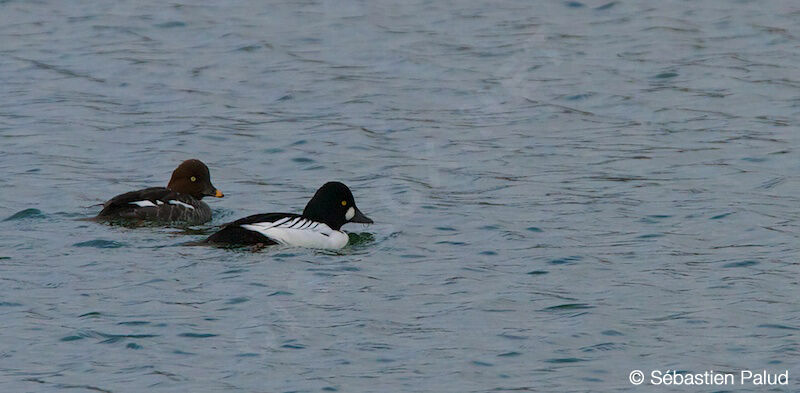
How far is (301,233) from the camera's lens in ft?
49.9

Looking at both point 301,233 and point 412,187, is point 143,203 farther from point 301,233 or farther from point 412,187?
point 412,187

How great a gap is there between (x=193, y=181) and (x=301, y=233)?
7.37 feet

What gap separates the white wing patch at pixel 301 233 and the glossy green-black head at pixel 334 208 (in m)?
0.13

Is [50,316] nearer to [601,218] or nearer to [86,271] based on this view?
[86,271]

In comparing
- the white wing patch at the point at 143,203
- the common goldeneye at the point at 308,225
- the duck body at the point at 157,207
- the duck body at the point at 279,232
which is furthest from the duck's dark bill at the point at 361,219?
the white wing patch at the point at 143,203

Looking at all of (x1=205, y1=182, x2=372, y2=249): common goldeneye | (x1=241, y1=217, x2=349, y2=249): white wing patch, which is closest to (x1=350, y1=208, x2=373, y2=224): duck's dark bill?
(x1=205, y1=182, x2=372, y2=249): common goldeneye

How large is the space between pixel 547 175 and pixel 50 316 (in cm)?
733

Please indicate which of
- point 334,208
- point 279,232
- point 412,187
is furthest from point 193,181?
point 412,187

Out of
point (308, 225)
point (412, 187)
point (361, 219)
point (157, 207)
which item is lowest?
point (412, 187)

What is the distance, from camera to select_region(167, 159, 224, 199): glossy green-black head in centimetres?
1697

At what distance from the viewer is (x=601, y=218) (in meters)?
16.2

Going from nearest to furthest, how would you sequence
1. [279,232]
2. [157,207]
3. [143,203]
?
[279,232]
[143,203]
[157,207]

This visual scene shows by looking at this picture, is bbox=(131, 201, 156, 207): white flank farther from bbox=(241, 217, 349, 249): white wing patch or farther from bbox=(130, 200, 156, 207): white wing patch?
bbox=(241, 217, 349, 249): white wing patch

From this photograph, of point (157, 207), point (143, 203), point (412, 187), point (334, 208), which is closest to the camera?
point (334, 208)
